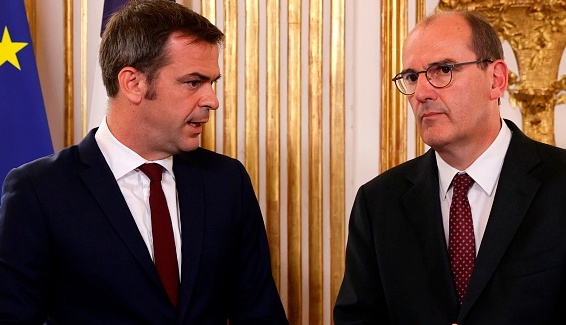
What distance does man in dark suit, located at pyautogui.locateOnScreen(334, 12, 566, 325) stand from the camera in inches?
86.2

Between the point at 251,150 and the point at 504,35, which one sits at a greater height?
the point at 504,35

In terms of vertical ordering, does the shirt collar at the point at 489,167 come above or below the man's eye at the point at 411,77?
below

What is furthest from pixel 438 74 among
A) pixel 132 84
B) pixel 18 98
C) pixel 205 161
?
pixel 18 98

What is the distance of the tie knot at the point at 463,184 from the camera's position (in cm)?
232

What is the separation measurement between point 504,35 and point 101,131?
6.00ft

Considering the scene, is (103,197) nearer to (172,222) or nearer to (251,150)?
(172,222)

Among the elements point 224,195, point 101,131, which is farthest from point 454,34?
point 101,131

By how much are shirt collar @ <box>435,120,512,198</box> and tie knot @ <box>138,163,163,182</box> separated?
798mm

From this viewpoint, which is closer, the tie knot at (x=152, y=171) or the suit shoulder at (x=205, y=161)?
the tie knot at (x=152, y=171)

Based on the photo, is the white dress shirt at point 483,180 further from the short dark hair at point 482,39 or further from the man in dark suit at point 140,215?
the man in dark suit at point 140,215

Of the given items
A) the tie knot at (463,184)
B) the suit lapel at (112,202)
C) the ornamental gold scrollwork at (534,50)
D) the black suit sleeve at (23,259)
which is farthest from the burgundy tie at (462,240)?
the ornamental gold scrollwork at (534,50)

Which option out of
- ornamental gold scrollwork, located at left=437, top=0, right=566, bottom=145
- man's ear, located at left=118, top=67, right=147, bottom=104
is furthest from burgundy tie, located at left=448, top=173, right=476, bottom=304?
ornamental gold scrollwork, located at left=437, top=0, right=566, bottom=145

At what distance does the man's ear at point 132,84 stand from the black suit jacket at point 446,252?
0.70 m

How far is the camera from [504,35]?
11.6 feet
